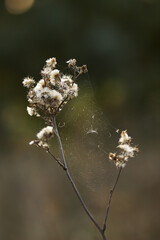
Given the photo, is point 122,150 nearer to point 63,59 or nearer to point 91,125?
point 91,125

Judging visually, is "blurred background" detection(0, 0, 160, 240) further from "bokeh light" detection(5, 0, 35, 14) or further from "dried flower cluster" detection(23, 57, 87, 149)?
"dried flower cluster" detection(23, 57, 87, 149)

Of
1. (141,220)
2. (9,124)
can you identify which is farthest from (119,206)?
(9,124)

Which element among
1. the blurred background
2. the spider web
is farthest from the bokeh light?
the spider web

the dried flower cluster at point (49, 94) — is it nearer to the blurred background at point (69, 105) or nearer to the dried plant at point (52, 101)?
the dried plant at point (52, 101)

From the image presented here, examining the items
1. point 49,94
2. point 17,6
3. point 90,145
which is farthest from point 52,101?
point 17,6

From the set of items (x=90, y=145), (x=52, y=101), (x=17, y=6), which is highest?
(x=17, y=6)

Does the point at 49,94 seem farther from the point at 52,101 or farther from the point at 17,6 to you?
the point at 17,6

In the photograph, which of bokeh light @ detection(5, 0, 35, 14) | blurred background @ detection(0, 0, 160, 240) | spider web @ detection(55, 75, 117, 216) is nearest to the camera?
spider web @ detection(55, 75, 117, 216)

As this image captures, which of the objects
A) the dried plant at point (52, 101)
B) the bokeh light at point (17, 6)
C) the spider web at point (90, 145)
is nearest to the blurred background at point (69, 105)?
the bokeh light at point (17, 6)
